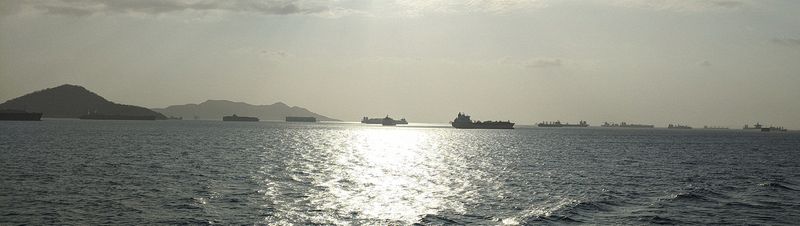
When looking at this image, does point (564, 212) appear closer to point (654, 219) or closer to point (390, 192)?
point (654, 219)

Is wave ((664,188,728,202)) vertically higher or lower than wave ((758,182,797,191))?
lower

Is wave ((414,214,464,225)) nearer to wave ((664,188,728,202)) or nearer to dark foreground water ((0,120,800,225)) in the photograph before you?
dark foreground water ((0,120,800,225))

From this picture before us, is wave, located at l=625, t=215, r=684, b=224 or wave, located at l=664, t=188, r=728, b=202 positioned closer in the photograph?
wave, located at l=625, t=215, r=684, b=224

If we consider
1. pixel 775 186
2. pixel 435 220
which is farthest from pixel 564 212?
pixel 775 186

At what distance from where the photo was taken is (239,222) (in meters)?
34.8

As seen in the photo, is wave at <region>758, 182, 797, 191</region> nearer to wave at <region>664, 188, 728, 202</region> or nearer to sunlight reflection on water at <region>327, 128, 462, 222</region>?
wave at <region>664, 188, 728, 202</region>

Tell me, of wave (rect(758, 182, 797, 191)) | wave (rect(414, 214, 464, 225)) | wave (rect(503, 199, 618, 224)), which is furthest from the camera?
wave (rect(758, 182, 797, 191))

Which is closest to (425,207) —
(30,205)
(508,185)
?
(508,185)

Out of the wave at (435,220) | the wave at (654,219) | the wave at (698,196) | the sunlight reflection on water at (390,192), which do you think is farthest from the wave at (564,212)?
the wave at (698,196)

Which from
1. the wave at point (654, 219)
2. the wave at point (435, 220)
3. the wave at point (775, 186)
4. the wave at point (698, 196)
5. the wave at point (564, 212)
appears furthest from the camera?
the wave at point (775, 186)

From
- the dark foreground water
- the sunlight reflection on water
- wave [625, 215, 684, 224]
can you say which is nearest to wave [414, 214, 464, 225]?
the dark foreground water

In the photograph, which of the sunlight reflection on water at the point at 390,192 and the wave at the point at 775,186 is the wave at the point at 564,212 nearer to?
the sunlight reflection on water at the point at 390,192

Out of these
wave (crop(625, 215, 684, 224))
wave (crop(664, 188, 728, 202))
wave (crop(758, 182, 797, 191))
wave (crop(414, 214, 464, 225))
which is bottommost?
wave (crop(414, 214, 464, 225))

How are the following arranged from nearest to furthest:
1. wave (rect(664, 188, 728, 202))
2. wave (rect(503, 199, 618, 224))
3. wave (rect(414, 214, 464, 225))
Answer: wave (rect(414, 214, 464, 225)) < wave (rect(503, 199, 618, 224)) < wave (rect(664, 188, 728, 202))
